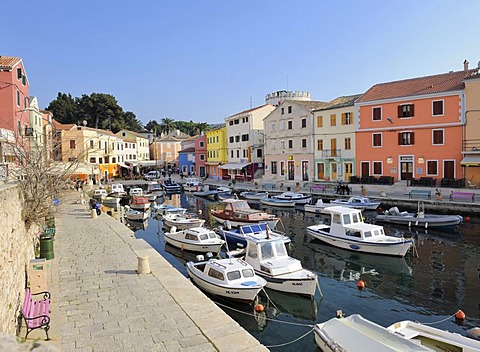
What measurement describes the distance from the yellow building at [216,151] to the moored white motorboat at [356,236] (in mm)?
47407

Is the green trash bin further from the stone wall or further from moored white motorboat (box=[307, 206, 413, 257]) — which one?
moored white motorboat (box=[307, 206, 413, 257])

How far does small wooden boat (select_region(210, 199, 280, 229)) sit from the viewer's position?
28.8 meters

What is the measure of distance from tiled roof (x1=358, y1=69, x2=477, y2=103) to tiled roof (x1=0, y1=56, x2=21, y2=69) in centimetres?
3703

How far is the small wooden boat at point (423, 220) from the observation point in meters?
27.7

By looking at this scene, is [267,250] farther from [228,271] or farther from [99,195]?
[99,195]

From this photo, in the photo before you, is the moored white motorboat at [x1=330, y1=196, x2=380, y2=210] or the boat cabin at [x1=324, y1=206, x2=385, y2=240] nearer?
the boat cabin at [x1=324, y1=206, x2=385, y2=240]

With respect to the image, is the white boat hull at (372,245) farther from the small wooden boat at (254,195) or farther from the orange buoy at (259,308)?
the small wooden boat at (254,195)

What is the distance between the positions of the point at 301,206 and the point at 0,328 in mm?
35290

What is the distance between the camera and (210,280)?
51.6 ft

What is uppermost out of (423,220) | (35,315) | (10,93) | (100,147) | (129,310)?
(10,93)

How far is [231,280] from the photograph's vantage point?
597 inches

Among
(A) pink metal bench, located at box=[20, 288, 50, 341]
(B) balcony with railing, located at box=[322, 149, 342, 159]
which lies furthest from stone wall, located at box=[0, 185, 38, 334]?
(B) balcony with railing, located at box=[322, 149, 342, 159]

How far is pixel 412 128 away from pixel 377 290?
92.1 ft

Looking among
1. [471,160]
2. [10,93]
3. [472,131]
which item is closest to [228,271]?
[471,160]
